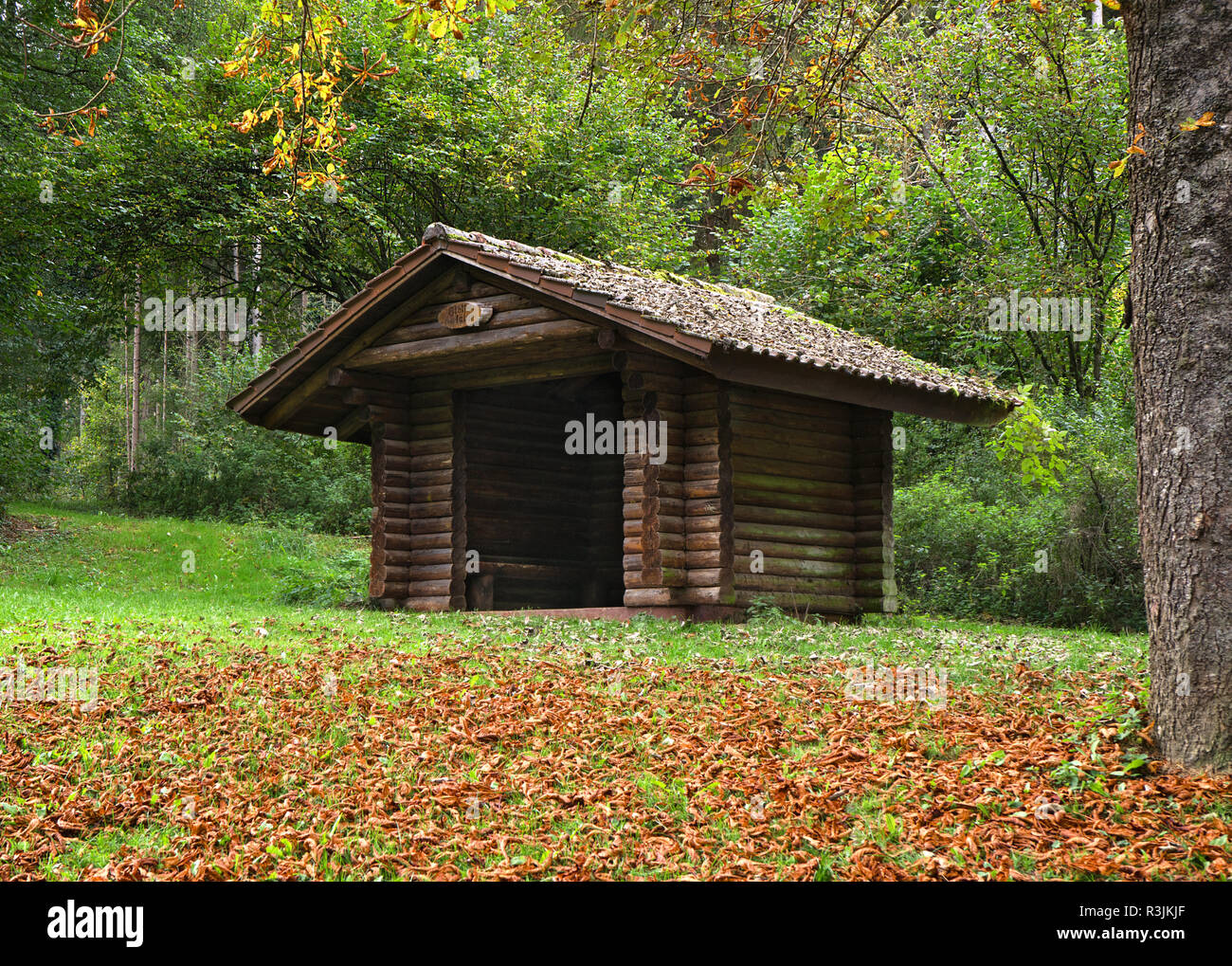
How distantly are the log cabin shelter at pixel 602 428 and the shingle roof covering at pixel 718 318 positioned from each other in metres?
0.05

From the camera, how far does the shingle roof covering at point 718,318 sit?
12.0 m

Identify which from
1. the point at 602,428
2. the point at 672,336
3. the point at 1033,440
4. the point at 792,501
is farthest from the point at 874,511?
the point at 672,336

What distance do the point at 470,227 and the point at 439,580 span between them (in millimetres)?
10853

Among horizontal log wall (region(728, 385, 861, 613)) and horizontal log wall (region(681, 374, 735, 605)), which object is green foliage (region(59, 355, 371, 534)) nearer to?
horizontal log wall (region(728, 385, 861, 613))

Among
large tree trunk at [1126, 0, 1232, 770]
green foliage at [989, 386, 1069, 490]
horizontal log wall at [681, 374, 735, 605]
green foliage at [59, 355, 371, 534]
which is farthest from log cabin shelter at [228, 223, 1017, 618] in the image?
green foliage at [59, 355, 371, 534]

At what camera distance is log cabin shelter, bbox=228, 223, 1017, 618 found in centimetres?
1270

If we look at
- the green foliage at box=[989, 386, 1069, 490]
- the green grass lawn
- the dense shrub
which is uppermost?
the green foliage at box=[989, 386, 1069, 490]

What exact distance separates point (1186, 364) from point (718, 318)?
766 centimetres

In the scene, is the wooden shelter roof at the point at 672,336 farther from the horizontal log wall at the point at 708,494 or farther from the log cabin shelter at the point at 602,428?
the horizontal log wall at the point at 708,494

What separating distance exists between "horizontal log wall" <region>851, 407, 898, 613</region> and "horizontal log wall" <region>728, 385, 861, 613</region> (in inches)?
4.0

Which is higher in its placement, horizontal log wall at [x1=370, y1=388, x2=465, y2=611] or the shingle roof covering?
the shingle roof covering

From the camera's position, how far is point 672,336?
11531 millimetres

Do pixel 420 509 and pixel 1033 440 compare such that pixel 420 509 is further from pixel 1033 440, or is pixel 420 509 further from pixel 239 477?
pixel 239 477
